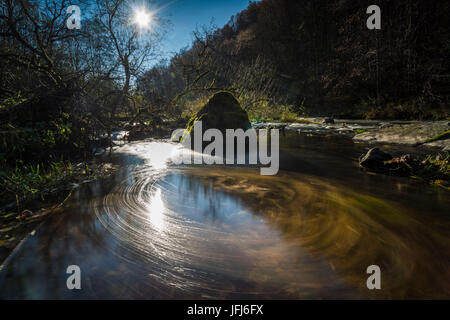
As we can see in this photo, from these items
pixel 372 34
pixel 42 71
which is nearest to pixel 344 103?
pixel 372 34

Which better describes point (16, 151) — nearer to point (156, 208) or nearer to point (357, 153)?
point (156, 208)

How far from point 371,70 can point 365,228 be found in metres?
16.1

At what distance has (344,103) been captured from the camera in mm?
18078

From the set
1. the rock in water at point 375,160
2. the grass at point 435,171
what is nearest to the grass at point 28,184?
the rock in water at point 375,160

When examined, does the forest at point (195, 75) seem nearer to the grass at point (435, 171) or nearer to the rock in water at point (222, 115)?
the rock in water at point (222, 115)

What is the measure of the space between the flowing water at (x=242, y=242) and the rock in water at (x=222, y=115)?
2.94 m

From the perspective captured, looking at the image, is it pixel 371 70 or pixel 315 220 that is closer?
pixel 315 220

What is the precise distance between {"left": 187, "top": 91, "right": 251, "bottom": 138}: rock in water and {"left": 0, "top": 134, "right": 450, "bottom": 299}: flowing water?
9.64 ft

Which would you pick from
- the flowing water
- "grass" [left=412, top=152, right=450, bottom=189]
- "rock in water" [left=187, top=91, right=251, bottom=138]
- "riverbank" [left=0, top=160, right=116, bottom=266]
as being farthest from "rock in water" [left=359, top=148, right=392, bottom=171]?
"riverbank" [left=0, top=160, right=116, bottom=266]

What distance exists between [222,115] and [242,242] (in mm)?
4545

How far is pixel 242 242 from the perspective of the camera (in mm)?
1755

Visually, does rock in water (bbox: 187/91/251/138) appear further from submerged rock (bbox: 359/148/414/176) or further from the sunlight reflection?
the sunlight reflection

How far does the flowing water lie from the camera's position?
51.5 inches

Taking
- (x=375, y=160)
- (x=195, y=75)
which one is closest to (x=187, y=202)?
(x=375, y=160)
